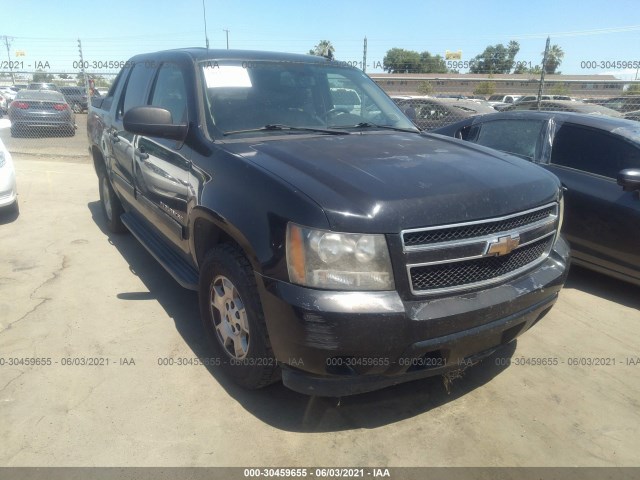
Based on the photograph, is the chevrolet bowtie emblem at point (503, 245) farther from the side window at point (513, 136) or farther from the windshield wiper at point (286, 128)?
the side window at point (513, 136)

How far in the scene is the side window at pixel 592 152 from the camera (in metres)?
4.21

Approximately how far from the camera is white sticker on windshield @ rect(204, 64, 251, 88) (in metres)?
3.27

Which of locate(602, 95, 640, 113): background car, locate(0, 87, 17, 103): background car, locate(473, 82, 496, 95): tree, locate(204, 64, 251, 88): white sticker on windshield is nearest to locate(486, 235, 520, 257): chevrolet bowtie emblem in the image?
locate(204, 64, 251, 88): white sticker on windshield

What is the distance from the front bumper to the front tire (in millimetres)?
145

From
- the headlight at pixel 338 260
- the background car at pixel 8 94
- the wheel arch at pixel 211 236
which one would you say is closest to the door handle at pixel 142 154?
the wheel arch at pixel 211 236

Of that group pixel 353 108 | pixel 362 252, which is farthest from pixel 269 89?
pixel 362 252

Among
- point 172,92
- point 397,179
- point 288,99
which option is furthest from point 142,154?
point 397,179

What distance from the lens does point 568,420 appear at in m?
2.69

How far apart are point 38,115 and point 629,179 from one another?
15551 mm

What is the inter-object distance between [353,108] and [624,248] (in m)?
2.50

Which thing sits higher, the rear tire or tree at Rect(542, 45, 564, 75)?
tree at Rect(542, 45, 564, 75)

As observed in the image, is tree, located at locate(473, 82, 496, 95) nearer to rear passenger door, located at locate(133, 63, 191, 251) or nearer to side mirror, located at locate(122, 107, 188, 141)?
rear passenger door, located at locate(133, 63, 191, 251)

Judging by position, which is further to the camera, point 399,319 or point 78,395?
point 78,395

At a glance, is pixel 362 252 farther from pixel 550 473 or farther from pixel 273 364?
pixel 550 473
